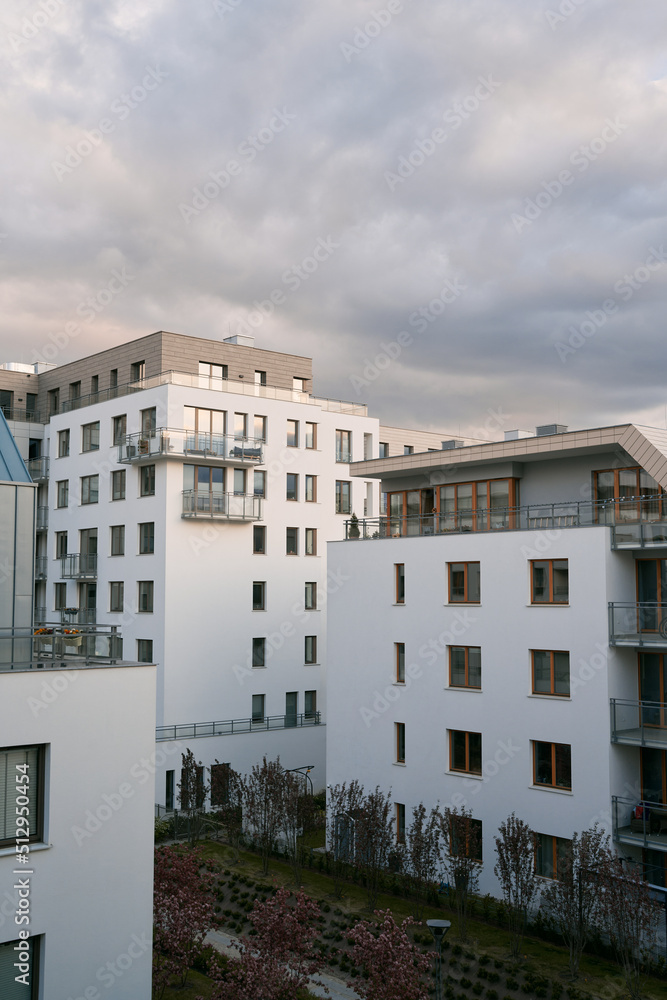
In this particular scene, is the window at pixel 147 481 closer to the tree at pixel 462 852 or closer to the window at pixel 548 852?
the tree at pixel 462 852

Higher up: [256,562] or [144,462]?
[144,462]

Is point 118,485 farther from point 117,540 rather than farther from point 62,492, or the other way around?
point 62,492

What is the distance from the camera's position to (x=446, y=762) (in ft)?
85.1

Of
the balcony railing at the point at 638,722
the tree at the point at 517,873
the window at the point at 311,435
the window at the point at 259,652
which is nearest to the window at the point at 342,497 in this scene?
the window at the point at 311,435

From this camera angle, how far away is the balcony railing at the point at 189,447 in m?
37.2

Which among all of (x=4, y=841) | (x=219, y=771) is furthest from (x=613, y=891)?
(x=219, y=771)

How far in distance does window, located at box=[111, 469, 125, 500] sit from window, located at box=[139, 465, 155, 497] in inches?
62.5

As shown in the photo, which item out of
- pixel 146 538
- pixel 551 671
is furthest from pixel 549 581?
pixel 146 538

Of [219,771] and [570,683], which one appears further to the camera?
[219,771]

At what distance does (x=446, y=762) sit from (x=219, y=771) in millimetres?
11705

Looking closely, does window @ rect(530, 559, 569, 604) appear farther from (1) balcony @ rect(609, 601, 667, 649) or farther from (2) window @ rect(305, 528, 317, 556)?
(2) window @ rect(305, 528, 317, 556)

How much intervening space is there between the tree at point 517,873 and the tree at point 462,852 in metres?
1.28

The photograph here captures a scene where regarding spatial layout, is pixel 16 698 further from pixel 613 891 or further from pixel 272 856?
pixel 272 856

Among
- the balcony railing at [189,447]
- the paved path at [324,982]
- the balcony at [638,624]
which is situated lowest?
the paved path at [324,982]
